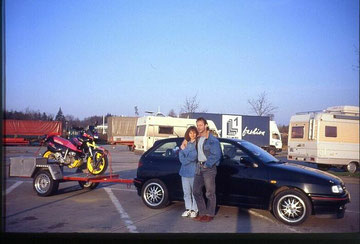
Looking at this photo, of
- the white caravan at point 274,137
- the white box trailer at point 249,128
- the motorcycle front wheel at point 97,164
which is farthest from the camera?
the white caravan at point 274,137

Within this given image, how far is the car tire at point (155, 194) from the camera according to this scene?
305 inches

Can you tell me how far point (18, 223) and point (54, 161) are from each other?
3.13m

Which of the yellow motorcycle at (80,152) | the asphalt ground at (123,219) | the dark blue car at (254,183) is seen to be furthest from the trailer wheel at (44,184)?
the dark blue car at (254,183)

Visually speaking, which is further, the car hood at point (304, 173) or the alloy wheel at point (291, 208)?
the car hood at point (304, 173)

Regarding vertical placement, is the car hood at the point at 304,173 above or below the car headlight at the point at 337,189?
above

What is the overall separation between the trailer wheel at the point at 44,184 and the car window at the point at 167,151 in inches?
112

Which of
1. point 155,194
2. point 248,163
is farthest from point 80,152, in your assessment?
point 248,163

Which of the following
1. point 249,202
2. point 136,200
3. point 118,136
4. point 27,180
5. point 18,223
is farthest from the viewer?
point 118,136

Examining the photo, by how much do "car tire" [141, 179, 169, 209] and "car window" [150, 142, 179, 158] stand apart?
1.95 ft

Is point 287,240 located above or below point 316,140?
below

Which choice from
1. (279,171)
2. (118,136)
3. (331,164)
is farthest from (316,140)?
(118,136)

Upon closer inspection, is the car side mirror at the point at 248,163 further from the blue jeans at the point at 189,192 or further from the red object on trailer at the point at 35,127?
the red object on trailer at the point at 35,127

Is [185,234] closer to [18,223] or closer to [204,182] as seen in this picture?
[204,182]

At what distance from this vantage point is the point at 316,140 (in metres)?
16.1
